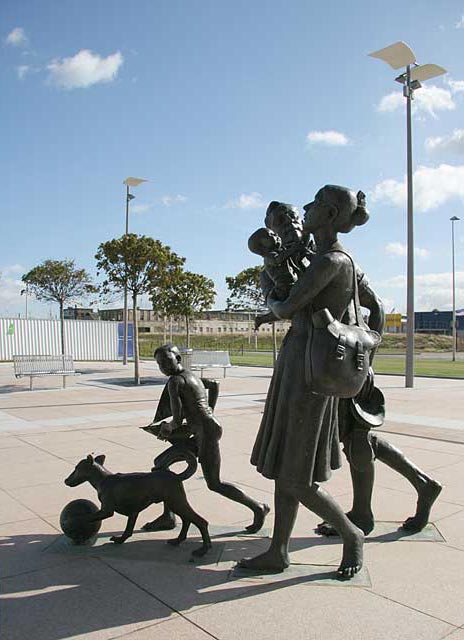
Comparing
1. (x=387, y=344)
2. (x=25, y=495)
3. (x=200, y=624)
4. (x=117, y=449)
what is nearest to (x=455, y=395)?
(x=117, y=449)

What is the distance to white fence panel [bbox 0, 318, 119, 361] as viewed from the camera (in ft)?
93.6

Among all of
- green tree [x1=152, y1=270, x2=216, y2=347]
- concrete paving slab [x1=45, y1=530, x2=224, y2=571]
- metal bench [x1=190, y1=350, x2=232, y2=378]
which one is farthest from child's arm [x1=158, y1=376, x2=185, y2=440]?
green tree [x1=152, y1=270, x2=216, y2=347]

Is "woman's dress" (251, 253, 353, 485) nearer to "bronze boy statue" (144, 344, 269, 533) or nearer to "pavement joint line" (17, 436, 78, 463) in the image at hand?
"bronze boy statue" (144, 344, 269, 533)

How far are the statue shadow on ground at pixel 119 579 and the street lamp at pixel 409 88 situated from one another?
478 inches

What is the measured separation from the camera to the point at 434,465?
605 cm

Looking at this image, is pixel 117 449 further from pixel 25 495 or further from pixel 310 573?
pixel 310 573

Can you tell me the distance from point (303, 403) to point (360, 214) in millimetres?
1088

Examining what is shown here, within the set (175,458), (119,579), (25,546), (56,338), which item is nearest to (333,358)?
(175,458)

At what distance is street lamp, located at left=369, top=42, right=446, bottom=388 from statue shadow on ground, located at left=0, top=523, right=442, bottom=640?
12.2 metres

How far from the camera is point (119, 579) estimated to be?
3150mm

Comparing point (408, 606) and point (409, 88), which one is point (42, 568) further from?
point (409, 88)

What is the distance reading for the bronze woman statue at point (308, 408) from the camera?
9.92ft

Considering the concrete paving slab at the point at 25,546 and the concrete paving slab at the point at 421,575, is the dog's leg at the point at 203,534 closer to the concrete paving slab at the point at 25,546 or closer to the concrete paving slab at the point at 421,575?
the concrete paving slab at the point at 25,546

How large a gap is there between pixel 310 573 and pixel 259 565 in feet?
0.96
